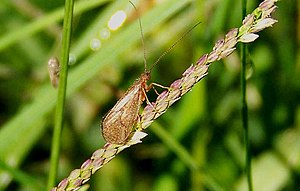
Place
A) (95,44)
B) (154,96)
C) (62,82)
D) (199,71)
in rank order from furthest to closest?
(154,96) < (95,44) < (62,82) < (199,71)

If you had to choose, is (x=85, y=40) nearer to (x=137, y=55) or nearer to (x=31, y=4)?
(x=137, y=55)

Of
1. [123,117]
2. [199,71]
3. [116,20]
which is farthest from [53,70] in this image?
[116,20]

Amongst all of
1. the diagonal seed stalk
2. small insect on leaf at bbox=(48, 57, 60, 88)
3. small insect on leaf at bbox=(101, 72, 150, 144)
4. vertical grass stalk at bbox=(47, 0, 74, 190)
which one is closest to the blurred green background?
small insect on leaf at bbox=(101, 72, 150, 144)

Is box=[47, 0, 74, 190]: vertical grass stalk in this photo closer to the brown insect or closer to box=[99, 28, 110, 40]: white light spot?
the brown insect

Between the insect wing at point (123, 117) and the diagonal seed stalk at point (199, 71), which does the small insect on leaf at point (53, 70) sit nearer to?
the insect wing at point (123, 117)

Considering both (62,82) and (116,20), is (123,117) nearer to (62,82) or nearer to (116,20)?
(62,82)

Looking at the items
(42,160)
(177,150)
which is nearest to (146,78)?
(177,150)

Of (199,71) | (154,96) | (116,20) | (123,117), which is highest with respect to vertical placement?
(116,20)
